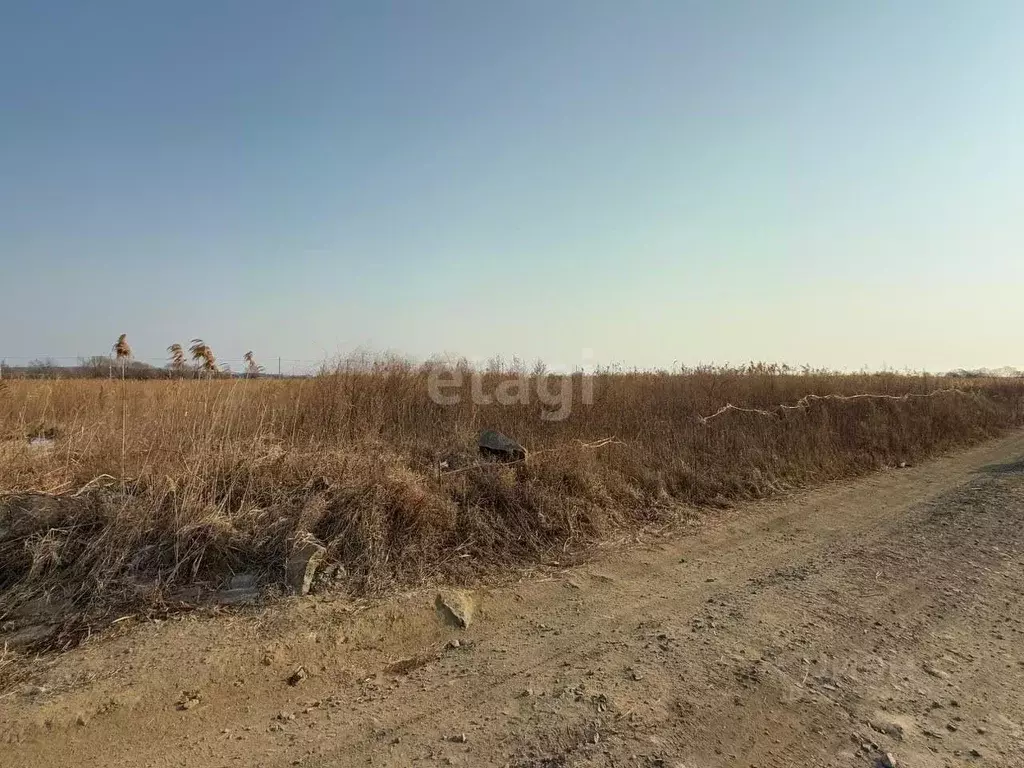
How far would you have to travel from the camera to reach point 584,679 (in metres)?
3.10

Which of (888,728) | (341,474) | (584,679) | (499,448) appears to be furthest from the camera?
(499,448)

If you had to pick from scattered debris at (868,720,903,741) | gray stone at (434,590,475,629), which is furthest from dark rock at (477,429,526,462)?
scattered debris at (868,720,903,741)

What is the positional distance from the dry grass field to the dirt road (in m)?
0.64

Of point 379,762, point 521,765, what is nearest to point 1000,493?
point 521,765

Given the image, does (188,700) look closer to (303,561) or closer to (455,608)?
(303,561)

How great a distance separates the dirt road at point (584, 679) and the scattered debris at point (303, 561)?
198mm

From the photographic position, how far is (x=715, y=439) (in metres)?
9.13

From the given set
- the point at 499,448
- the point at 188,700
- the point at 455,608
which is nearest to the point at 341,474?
the point at 455,608

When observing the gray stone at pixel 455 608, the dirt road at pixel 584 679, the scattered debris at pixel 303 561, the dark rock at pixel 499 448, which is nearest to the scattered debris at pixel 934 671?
the dirt road at pixel 584 679

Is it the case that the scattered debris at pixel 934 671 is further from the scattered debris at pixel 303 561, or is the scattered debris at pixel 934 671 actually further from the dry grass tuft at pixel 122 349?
the dry grass tuft at pixel 122 349

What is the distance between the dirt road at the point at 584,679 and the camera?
2541mm

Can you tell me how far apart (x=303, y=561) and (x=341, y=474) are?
121 centimetres

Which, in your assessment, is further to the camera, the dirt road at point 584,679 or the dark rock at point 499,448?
the dark rock at point 499,448

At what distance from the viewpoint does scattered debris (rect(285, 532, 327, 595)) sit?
13.5ft
